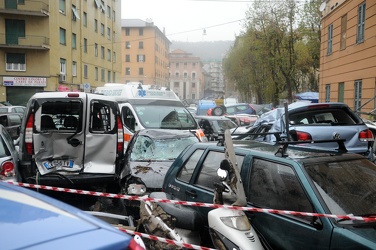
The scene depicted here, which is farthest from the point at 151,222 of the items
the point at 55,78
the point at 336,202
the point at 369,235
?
the point at 55,78

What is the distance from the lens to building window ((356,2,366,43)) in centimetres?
1535

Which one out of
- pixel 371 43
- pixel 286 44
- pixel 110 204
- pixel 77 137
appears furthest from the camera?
pixel 286 44

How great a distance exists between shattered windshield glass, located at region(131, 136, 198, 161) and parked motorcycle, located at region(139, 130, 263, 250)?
9.09 feet

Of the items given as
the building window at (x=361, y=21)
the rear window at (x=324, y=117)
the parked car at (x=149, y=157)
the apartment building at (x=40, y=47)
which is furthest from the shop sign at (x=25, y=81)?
the rear window at (x=324, y=117)

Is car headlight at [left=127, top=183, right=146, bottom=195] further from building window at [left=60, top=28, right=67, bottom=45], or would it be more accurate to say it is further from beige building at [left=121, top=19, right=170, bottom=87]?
beige building at [left=121, top=19, right=170, bottom=87]

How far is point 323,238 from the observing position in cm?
262

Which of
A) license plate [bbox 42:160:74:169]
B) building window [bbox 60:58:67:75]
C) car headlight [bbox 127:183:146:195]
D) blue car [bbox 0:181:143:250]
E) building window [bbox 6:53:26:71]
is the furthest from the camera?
building window [bbox 60:58:67:75]

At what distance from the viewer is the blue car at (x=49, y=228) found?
1.53 m

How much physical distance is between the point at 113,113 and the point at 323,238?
4389mm

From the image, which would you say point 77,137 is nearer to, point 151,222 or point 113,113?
point 113,113

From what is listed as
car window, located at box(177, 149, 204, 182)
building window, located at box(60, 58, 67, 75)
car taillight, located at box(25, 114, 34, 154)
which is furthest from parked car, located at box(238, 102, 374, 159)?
building window, located at box(60, 58, 67, 75)

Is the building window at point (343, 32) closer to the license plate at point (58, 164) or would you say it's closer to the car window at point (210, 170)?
the license plate at point (58, 164)

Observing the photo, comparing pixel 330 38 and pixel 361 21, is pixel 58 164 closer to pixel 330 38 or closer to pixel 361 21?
pixel 361 21

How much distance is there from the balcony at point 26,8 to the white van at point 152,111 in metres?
23.5
